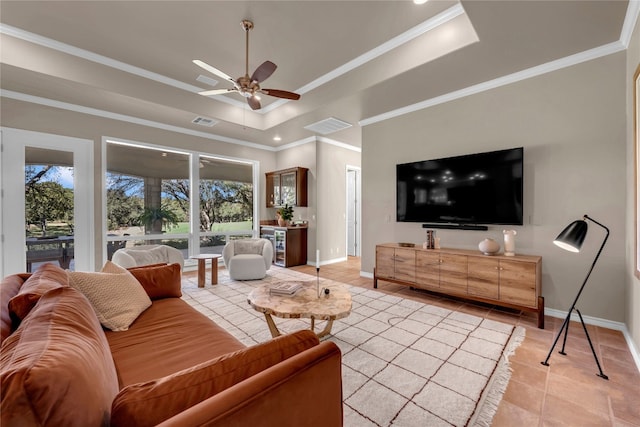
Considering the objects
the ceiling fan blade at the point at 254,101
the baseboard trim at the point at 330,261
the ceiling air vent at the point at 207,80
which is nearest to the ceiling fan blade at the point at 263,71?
the ceiling fan blade at the point at 254,101

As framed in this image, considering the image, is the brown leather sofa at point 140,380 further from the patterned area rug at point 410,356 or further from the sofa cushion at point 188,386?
the patterned area rug at point 410,356

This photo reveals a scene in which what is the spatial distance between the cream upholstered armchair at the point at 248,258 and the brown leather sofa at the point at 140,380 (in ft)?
10.4

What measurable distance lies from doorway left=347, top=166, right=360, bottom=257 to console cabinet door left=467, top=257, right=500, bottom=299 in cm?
408

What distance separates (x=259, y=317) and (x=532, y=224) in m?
3.33

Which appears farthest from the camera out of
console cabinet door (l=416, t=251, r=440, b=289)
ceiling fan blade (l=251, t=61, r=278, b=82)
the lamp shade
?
console cabinet door (l=416, t=251, r=440, b=289)

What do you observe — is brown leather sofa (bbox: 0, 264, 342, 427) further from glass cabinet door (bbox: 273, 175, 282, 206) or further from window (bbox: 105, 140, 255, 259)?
glass cabinet door (bbox: 273, 175, 282, 206)

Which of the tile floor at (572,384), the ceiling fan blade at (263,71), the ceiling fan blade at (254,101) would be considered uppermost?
the ceiling fan blade at (263,71)

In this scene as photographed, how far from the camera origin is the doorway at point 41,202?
3668mm

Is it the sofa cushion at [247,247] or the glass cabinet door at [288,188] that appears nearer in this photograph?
the sofa cushion at [247,247]

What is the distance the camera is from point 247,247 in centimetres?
491

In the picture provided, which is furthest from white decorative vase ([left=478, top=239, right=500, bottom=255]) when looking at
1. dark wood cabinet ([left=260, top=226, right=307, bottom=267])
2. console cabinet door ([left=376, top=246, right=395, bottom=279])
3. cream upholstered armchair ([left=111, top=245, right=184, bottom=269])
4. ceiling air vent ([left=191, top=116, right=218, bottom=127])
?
ceiling air vent ([left=191, top=116, right=218, bottom=127])

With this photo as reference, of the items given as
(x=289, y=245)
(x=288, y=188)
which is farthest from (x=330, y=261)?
(x=288, y=188)

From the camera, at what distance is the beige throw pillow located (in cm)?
171

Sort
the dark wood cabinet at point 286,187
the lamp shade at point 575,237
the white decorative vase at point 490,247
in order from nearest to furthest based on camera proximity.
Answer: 1. the lamp shade at point 575,237
2. the white decorative vase at point 490,247
3. the dark wood cabinet at point 286,187
